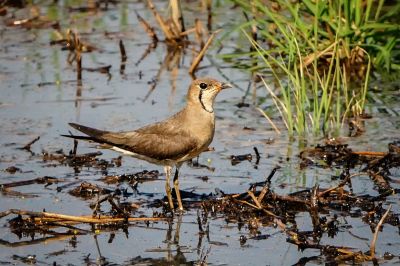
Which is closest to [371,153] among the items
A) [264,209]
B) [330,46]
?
[264,209]

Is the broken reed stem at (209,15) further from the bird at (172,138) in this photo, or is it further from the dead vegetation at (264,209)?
the bird at (172,138)

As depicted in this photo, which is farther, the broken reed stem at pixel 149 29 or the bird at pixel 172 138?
the broken reed stem at pixel 149 29

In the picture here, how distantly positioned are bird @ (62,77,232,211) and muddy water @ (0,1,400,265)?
36cm

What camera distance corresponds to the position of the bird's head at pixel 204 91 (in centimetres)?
855

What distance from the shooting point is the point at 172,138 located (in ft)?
27.3

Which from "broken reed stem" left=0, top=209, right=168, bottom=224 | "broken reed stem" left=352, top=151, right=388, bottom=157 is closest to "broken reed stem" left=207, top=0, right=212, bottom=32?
"broken reed stem" left=352, top=151, right=388, bottom=157

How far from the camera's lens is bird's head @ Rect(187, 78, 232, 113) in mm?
8555

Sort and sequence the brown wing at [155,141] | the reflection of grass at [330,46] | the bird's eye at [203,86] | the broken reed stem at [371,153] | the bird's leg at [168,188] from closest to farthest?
the bird's leg at [168,188], the brown wing at [155,141], the bird's eye at [203,86], the broken reed stem at [371,153], the reflection of grass at [330,46]

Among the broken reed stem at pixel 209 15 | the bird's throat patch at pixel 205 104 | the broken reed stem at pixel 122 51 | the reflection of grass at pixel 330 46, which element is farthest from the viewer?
the broken reed stem at pixel 209 15

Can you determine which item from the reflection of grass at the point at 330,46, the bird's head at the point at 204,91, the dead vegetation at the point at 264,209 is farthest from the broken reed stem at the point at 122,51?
the bird's head at the point at 204,91

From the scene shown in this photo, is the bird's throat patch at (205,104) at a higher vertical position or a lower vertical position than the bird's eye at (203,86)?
lower

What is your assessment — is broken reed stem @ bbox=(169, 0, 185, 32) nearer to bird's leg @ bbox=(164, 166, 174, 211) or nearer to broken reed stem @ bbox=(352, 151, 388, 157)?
broken reed stem @ bbox=(352, 151, 388, 157)

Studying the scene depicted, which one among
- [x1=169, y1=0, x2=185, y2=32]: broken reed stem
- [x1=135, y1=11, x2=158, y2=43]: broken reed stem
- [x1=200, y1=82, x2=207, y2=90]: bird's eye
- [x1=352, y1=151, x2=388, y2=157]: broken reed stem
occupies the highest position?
[x1=200, y1=82, x2=207, y2=90]: bird's eye

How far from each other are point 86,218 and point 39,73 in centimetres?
539
